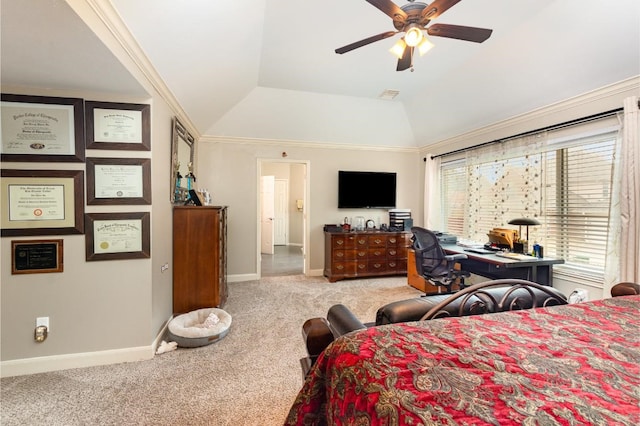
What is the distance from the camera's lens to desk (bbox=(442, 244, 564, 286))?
2746 mm

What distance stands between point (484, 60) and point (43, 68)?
13.0 ft

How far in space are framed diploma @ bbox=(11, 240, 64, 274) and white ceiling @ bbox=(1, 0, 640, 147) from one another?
1.18 m

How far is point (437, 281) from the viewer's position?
10.6 ft

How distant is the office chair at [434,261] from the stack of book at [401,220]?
160 cm

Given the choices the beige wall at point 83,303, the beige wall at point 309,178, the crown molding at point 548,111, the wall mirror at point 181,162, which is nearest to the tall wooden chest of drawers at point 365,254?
the beige wall at point 309,178

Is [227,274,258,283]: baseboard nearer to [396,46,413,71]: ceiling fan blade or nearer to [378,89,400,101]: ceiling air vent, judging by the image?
[378,89,400,101]: ceiling air vent

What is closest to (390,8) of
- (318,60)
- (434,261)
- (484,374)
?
(318,60)

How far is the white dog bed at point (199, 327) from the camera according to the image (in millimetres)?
2450

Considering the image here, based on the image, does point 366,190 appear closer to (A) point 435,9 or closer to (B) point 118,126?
(A) point 435,9

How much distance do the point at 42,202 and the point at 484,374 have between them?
115 inches

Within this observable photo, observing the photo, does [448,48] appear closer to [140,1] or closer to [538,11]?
[538,11]

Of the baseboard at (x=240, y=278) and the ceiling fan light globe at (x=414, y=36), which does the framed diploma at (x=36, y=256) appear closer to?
the baseboard at (x=240, y=278)

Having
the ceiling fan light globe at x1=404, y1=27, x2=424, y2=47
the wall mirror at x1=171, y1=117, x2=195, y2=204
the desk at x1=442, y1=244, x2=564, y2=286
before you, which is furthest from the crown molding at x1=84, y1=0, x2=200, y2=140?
the desk at x1=442, y1=244, x2=564, y2=286

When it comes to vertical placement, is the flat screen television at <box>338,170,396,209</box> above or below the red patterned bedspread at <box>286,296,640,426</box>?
Result: above
